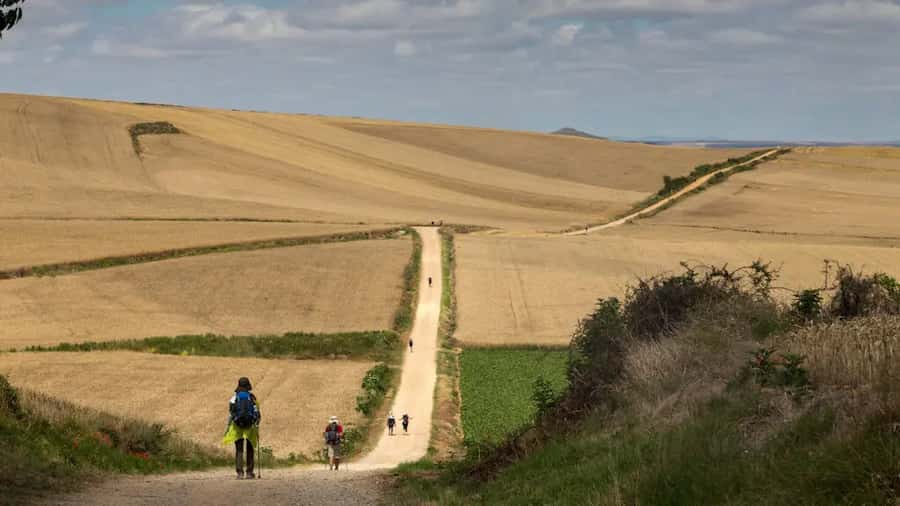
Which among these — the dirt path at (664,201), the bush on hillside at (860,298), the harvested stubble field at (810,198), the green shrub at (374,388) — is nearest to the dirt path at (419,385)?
the green shrub at (374,388)

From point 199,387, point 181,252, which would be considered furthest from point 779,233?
point 199,387

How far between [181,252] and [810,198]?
70.4 meters

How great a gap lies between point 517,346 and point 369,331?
24.9 feet

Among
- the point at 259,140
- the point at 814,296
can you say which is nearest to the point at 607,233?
the point at 259,140

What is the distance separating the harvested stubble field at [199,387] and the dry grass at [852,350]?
927 inches

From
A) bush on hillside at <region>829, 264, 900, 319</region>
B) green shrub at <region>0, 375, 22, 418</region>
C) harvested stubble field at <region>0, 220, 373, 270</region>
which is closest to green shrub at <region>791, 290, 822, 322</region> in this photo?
bush on hillside at <region>829, 264, 900, 319</region>

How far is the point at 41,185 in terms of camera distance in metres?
98.4

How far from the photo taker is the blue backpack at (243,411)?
20.2m

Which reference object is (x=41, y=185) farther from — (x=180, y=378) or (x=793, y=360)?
(x=793, y=360)

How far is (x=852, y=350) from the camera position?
37.2ft

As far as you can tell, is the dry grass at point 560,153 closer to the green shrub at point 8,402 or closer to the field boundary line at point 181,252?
the field boundary line at point 181,252

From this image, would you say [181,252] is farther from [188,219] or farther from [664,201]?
[664,201]

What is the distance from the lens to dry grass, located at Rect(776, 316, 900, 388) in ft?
34.9

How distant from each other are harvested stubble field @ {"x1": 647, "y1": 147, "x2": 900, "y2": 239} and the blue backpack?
84.7 m
